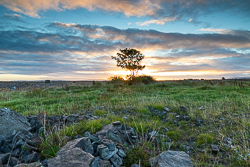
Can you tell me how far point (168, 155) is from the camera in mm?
2824

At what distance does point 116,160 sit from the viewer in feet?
9.32

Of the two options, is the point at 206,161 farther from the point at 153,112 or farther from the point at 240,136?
the point at 153,112

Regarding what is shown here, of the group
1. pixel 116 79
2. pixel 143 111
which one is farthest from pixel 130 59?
pixel 143 111

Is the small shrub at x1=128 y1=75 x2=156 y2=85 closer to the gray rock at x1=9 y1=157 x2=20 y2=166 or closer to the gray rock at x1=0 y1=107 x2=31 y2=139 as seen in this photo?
the gray rock at x1=0 y1=107 x2=31 y2=139

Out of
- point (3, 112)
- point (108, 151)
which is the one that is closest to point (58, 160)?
point (108, 151)

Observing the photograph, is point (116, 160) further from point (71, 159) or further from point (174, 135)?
point (174, 135)

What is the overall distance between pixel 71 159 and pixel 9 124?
226cm

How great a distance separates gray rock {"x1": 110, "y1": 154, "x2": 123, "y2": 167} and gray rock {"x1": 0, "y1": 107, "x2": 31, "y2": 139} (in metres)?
2.45

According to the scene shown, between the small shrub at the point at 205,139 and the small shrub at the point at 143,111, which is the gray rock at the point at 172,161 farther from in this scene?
the small shrub at the point at 143,111

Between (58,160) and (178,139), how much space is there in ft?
11.2

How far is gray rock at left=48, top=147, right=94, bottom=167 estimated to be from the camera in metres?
2.34

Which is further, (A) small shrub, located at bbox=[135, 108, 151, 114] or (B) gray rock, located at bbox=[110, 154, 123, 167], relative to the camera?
(A) small shrub, located at bbox=[135, 108, 151, 114]

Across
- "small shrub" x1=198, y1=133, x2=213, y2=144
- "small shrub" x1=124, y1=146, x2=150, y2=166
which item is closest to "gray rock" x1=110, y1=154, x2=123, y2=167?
"small shrub" x1=124, y1=146, x2=150, y2=166

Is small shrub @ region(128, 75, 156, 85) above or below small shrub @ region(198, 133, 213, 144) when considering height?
above
